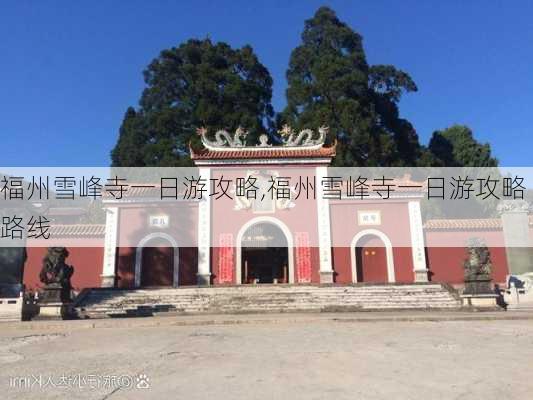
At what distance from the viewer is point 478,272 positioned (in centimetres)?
1334

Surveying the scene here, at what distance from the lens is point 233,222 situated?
18.3m

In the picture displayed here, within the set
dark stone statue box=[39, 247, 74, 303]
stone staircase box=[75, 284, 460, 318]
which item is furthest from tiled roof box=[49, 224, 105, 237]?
dark stone statue box=[39, 247, 74, 303]

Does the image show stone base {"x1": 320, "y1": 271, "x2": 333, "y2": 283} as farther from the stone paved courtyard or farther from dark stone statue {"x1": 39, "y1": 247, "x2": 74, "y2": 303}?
dark stone statue {"x1": 39, "y1": 247, "x2": 74, "y2": 303}

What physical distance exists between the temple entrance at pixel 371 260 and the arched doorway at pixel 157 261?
293 inches

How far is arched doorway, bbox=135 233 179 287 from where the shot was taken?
17922mm

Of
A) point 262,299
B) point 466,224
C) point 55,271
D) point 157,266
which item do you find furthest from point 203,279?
point 466,224

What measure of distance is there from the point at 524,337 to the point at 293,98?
2428 cm

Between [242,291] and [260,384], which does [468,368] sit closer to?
[260,384]

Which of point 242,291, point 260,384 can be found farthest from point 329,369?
point 242,291

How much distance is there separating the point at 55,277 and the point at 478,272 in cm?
1264

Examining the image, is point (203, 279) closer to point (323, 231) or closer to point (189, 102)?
point (323, 231)

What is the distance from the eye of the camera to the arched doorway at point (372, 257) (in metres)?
17.9

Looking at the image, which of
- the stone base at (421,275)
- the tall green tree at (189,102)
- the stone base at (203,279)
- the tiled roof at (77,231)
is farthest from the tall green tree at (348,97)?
the tiled roof at (77,231)

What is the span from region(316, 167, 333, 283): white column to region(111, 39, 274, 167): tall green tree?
10.7 metres
